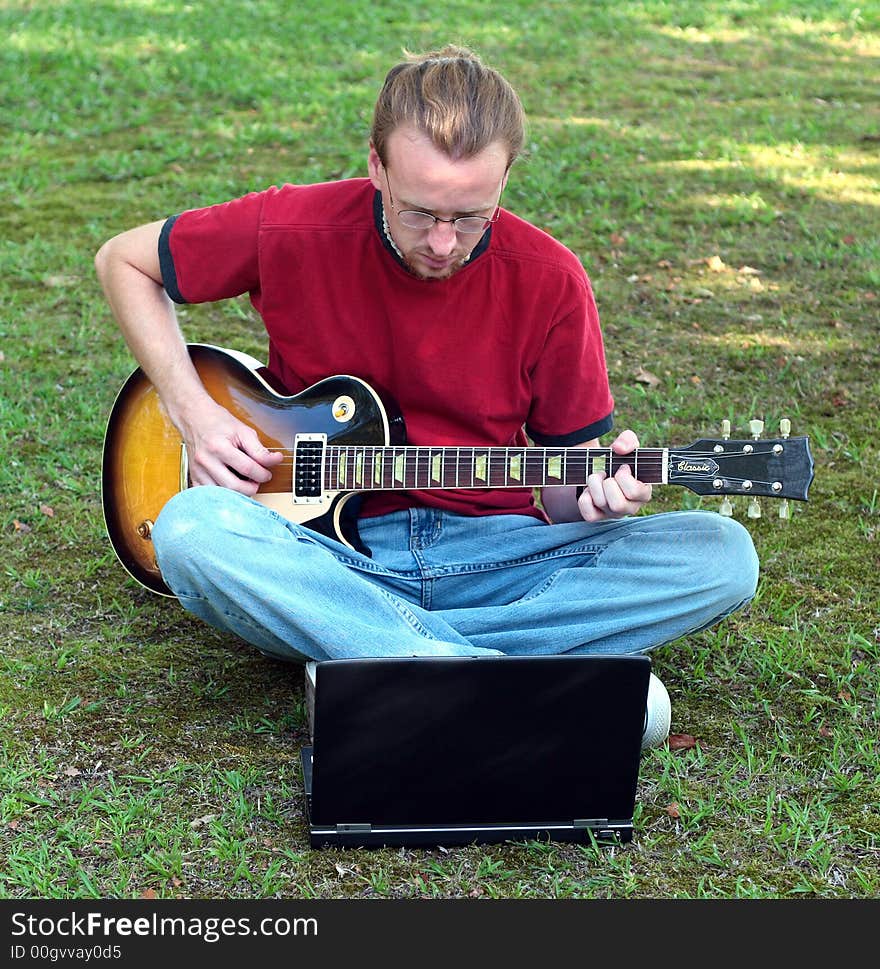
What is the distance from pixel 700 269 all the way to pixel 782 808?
364 cm

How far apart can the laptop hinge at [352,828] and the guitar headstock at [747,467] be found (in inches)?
→ 38.7

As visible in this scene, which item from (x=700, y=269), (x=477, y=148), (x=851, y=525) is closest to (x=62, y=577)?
(x=477, y=148)

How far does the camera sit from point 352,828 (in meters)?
2.59

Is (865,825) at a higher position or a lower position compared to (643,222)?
lower

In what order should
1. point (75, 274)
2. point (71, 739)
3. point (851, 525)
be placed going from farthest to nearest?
point (75, 274) → point (851, 525) → point (71, 739)

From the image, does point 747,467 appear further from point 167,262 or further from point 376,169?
point 167,262

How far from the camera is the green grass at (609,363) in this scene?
2.65m

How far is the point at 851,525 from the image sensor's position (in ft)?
13.5

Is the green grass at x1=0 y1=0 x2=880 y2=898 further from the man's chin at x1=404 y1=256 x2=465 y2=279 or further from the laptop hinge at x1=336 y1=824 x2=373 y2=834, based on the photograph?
the man's chin at x1=404 y1=256 x2=465 y2=279

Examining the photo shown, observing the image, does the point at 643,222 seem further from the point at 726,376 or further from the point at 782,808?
the point at 782,808

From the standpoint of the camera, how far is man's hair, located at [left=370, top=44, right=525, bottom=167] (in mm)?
2719

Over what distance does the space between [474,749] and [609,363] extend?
2939 millimetres

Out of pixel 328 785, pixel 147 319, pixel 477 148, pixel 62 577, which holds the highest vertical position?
pixel 477 148

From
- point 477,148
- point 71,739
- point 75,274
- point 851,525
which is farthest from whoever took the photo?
point 75,274
